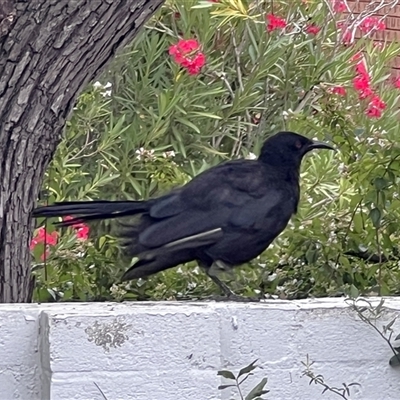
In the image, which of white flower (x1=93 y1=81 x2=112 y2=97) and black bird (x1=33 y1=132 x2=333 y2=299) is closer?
black bird (x1=33 y1=132 x2=333 y2=299)

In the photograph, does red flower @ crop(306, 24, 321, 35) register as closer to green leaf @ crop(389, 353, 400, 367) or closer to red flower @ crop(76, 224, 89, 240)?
red flower @ crop(76, 224, 89, 240)

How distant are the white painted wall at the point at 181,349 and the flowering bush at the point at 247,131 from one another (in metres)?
0.91

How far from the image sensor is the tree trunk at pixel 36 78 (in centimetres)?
343

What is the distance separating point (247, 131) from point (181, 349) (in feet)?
15.0

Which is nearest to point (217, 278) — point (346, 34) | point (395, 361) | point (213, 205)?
point (213, 205)

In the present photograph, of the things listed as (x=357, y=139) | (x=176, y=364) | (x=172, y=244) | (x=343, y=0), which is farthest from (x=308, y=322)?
(x=343, y=0)

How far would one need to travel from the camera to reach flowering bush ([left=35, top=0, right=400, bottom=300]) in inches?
160

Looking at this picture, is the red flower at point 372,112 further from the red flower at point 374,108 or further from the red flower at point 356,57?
the red flower at point 356,57

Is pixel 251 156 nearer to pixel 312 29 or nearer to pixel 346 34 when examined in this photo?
pixel 312 29

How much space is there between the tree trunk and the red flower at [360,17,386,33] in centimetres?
422

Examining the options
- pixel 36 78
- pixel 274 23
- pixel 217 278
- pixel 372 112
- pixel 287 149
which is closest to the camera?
pixel 36 78

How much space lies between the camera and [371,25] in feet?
25.9

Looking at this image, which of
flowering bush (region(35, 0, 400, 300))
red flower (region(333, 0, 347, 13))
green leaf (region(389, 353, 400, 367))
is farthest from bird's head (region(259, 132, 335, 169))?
red flower (region(333, 0, 347, 13))

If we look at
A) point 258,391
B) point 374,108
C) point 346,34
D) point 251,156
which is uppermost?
point 346,34
